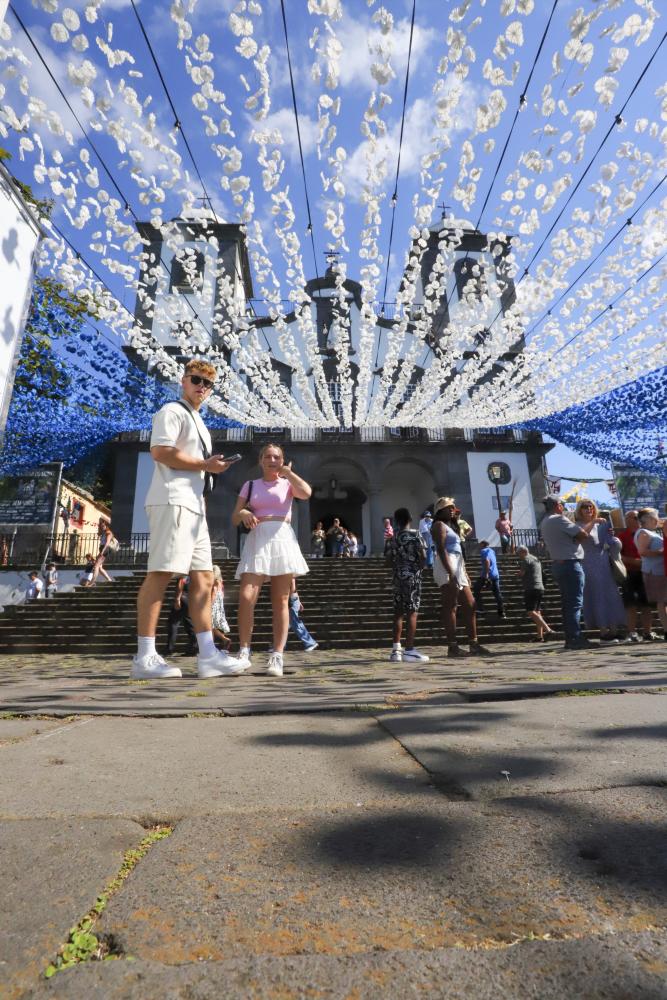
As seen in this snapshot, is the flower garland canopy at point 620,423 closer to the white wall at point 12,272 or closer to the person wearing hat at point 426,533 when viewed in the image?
the person wearing hat at point 426,533

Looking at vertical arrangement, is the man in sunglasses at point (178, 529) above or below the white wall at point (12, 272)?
below

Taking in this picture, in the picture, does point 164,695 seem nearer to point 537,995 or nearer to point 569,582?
point 537,995

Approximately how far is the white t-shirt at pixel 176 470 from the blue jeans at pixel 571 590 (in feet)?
13.2

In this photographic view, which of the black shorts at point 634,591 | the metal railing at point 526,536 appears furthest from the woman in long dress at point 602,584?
the metal railing at point 526,536

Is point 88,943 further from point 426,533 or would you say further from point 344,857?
→ point 426,533

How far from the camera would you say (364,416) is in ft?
45.1

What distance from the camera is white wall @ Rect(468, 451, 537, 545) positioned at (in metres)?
22.6

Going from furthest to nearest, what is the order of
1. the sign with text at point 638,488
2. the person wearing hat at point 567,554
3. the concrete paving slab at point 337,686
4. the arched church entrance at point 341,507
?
the arched church entrance at point 341,507 < the sign with text at point 638,488 < the person wearing hat at point 567,554 < the concrete paving slab at point 337,686

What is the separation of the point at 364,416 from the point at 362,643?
266 inches

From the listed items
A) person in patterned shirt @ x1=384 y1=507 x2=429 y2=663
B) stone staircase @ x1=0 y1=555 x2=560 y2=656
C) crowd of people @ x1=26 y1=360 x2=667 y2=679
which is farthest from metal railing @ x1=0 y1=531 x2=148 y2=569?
person in patterned shirt @ x1=384 y1=507 x2=429 y2=663

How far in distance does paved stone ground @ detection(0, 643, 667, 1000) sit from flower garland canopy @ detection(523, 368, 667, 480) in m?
10.8

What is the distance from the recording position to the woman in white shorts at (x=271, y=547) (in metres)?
4.13

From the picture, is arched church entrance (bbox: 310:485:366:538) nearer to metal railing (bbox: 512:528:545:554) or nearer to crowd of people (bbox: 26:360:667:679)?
metal railing (bbox: 512:528:545:554)

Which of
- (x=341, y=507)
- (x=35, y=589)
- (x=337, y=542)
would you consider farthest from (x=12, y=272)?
(x=341, y=507)
